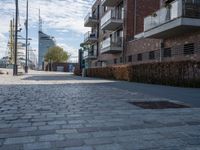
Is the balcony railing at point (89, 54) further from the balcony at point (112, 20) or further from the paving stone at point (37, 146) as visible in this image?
the paving stone at point (37, 146)

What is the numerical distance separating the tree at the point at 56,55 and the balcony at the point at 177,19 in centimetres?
7464

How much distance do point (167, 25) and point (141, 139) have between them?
14.8 metres

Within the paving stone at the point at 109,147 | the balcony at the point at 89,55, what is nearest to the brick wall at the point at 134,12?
the balcony at the point at 89,55

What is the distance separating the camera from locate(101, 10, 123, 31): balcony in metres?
32.0

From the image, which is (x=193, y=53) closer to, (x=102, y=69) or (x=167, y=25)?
(x=167, y=25)

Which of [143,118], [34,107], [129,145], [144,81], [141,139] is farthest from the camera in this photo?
[144,81]

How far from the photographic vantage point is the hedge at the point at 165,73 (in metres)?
14.8

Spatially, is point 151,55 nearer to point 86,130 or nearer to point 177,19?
point 177,19

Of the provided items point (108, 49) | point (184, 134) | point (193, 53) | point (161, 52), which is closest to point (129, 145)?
point (184, 134)

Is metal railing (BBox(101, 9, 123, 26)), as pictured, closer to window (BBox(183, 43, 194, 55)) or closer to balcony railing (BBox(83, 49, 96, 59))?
balcony railing (BBox(83, 49, 96, 59))

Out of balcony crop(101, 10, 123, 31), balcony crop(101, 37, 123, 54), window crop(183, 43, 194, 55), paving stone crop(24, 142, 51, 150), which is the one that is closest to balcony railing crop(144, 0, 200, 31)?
window crop(183, 43, 194, 55)

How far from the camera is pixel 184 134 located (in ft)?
14.8

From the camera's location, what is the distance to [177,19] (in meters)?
16.8

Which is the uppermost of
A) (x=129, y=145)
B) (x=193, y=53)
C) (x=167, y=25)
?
(x=167, y=25)
